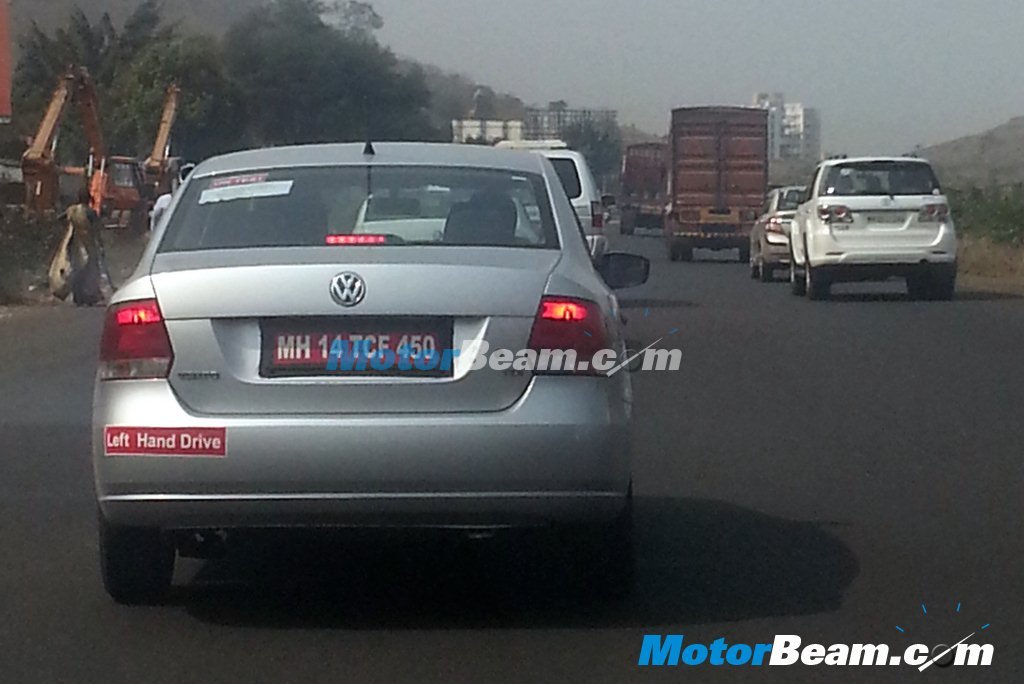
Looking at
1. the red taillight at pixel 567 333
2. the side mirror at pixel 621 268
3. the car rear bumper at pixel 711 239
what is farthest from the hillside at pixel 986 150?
the red taillight at pixel 567 333

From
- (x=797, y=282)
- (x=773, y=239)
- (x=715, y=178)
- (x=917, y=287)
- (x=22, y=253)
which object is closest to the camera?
(x=917, y=287)

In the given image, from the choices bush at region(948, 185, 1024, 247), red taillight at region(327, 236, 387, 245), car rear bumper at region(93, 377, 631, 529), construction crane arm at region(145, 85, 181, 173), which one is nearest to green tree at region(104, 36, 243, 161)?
construction crane arm at region(145, 85, 181, 173)

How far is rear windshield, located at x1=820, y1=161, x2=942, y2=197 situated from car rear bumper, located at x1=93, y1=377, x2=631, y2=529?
18594 mm

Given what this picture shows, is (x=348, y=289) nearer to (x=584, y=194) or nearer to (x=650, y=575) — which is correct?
(x=650, y=575)

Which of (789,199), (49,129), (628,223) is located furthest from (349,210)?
(628,223)

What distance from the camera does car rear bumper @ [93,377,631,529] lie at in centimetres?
601

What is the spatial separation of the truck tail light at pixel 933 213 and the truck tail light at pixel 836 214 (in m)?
0.86

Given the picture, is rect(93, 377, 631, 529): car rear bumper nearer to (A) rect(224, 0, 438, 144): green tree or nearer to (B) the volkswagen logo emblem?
(B) the volkswagen logo emblem

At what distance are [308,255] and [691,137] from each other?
37.4 meters

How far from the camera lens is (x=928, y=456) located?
417 inches

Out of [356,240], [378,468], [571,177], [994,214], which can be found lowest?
[994,214]

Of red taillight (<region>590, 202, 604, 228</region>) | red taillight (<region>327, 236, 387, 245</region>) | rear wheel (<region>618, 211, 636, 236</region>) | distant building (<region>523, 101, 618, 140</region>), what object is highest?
red taillight (<region>327, 236, 387, 245</region>)

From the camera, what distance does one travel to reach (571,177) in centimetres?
2109

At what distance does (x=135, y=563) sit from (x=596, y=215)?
14.1 meters
